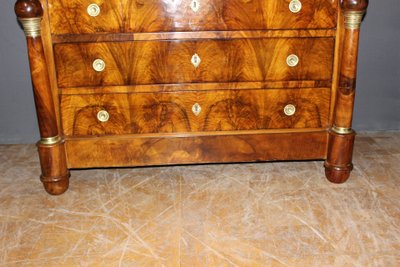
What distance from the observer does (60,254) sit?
5.40 feet

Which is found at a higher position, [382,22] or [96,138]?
[382,22]

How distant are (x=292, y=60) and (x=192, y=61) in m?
0.44

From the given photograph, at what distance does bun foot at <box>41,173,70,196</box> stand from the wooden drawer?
67cm

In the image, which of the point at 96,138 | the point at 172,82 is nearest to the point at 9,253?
the point at 96,138

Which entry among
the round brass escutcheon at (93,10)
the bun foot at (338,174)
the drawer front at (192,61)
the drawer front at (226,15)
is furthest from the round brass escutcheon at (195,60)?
the bun foot at (338,174)

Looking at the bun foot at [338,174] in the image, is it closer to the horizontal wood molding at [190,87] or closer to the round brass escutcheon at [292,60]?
the horizontal wood molding at [190,87]

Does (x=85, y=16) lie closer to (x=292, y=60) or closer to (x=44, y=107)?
(x=44, y=107)

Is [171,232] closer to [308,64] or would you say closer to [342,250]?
[342,250]

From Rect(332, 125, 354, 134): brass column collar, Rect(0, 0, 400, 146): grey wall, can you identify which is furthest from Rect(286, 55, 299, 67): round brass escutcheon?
Rect(0, 0, 400, 146): grey wall

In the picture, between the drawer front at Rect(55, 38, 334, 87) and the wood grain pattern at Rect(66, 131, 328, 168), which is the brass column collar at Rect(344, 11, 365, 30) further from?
the wood grain pattern at Rect(66, 131, 328, 168)

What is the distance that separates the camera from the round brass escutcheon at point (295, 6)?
187 cm

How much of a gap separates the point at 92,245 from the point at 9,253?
0.98 feet

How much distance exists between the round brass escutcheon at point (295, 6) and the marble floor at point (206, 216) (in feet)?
2.66

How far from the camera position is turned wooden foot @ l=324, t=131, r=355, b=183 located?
6.72 ft
